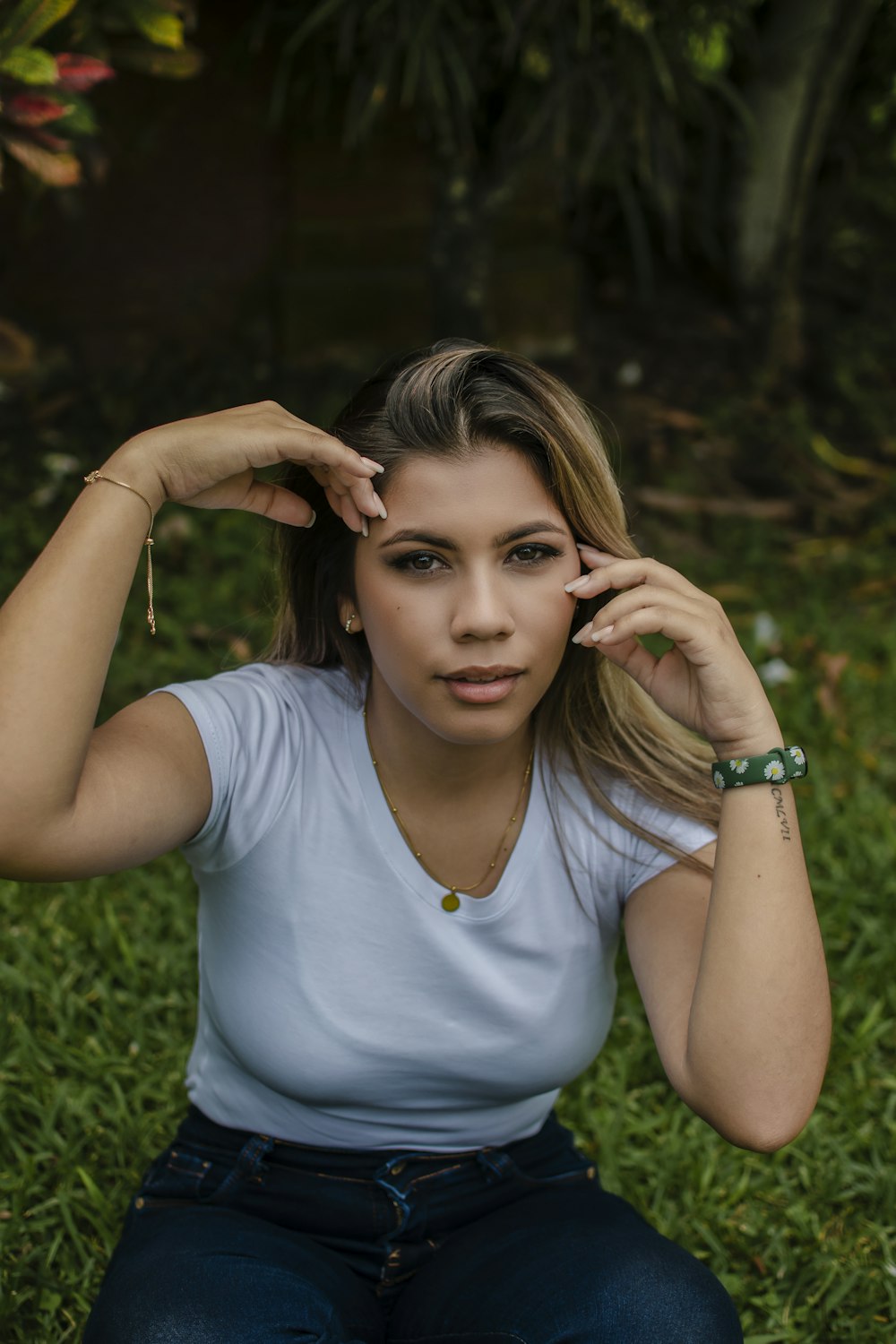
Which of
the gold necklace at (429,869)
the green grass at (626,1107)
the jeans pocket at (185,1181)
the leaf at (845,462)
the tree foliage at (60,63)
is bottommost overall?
the leaf at (845,462)

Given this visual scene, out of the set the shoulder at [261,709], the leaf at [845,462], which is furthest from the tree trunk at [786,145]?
the shoulder at [261,709]

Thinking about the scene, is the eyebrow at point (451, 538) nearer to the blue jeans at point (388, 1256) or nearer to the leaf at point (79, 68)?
the blue jeans at point (388, 1256)

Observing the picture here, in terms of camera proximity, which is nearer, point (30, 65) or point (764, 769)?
point (764, 769)

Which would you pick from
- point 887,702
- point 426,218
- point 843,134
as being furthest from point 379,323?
point 887,702

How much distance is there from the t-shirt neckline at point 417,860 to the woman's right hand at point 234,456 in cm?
36

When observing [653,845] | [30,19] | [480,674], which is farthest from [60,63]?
[653,845]

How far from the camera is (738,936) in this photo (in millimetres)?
1897

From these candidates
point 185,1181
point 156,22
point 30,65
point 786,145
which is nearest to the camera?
point 185,1181

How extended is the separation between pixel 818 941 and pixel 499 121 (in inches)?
164

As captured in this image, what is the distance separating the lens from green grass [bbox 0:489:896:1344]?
2.49m

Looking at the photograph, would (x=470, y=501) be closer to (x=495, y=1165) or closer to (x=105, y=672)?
(x=105, y=672)

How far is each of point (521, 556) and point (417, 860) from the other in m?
0.47

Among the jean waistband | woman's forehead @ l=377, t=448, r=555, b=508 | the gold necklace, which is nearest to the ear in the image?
the gold necklace

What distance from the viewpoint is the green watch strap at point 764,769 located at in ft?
6.35
